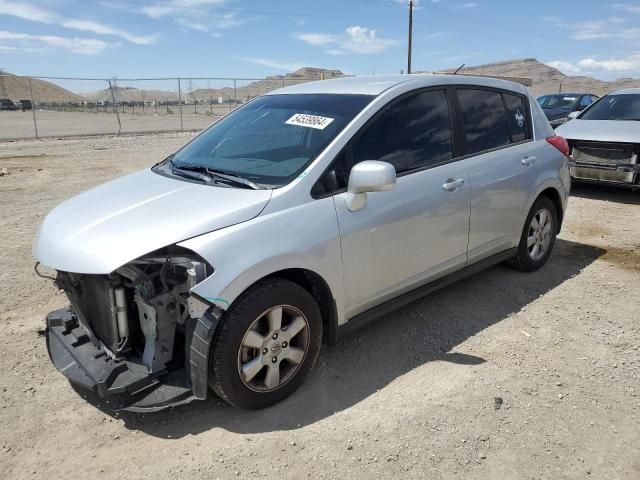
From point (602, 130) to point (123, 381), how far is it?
8.38 meters

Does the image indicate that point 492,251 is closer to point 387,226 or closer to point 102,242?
point 387,226

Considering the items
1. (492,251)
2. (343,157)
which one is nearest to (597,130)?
(492,251)

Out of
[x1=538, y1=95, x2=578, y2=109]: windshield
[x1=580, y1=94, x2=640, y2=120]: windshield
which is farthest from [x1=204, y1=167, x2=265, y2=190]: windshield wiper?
[x1=538, y1=95, x2=578, y2=109]: windshield

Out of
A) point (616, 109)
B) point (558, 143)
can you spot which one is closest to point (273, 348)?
point (558, 143)

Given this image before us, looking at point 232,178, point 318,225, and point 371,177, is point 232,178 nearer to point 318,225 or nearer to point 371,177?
point 318,225

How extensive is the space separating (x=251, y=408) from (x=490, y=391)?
1463 mm

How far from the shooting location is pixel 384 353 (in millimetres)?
3693

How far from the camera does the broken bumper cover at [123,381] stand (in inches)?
106

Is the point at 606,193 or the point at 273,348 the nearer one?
the point at 273,348

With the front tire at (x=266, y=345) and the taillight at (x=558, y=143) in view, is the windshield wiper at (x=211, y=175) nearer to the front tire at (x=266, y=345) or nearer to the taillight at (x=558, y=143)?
the front tire at (x=266, y=345)

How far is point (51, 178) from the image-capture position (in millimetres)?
10023

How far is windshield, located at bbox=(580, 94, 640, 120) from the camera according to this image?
8891mm

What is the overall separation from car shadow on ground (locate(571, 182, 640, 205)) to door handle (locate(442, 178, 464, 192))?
5.69 meters

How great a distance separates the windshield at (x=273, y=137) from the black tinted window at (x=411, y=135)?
7.5 inches
